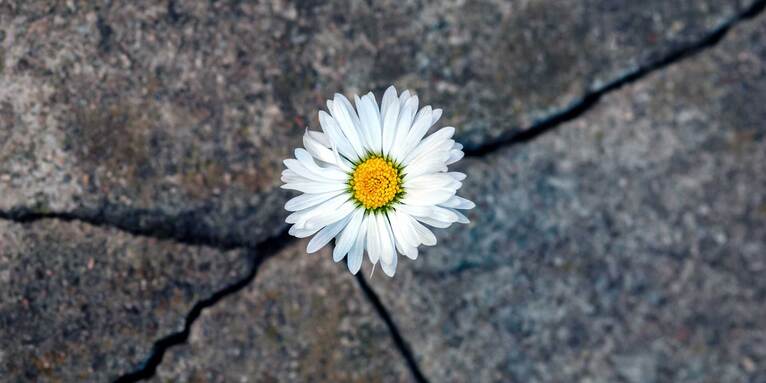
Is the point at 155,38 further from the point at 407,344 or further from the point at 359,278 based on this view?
the point at 407,344

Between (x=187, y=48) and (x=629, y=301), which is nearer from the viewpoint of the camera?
(x=187, y=48)

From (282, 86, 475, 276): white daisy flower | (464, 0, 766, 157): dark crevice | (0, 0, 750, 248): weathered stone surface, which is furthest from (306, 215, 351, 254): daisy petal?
(464, 0, 766, 157): dark crevice

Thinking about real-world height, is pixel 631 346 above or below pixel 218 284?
Answer: below

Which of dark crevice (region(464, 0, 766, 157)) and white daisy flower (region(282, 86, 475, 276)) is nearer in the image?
white daisy flower (region(282, 86, 475, 276))

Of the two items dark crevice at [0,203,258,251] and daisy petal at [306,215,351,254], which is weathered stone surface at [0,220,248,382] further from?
daisy petal at [306,215,351,254]

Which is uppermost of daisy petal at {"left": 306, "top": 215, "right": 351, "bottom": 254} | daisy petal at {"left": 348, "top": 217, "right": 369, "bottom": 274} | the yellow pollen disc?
the yellow pollen disc

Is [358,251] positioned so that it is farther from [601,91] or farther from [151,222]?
[601,91]

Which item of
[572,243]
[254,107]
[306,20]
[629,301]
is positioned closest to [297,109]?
[254,107]
